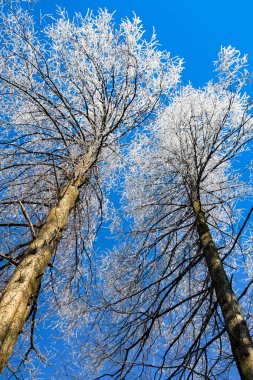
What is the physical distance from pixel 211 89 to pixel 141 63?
1.73 meters

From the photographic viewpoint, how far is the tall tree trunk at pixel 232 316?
8.97ft

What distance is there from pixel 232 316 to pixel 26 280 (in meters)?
1.72

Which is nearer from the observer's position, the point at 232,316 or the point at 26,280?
the point at 26,280

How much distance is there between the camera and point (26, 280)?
2836mm

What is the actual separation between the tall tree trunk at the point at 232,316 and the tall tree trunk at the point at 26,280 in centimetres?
157

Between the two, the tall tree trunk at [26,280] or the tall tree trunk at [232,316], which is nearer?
the tall tree trunk at [26,280]

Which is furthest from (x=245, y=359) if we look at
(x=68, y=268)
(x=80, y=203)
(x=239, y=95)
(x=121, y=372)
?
(x=239, y=95)

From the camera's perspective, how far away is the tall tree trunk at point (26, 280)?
7.98ft

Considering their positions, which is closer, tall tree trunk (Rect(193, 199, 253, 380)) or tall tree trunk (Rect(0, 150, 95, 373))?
tall tree trunk (Rect(0, 150, 95, 373))

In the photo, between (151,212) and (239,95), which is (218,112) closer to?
(239,95)

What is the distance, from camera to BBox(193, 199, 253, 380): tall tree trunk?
2.74 m

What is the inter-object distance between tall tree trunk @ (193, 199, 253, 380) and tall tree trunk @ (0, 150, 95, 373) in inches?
61.9

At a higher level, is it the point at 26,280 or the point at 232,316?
the point at 26,280

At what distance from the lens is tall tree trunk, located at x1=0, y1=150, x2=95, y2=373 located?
243cm
